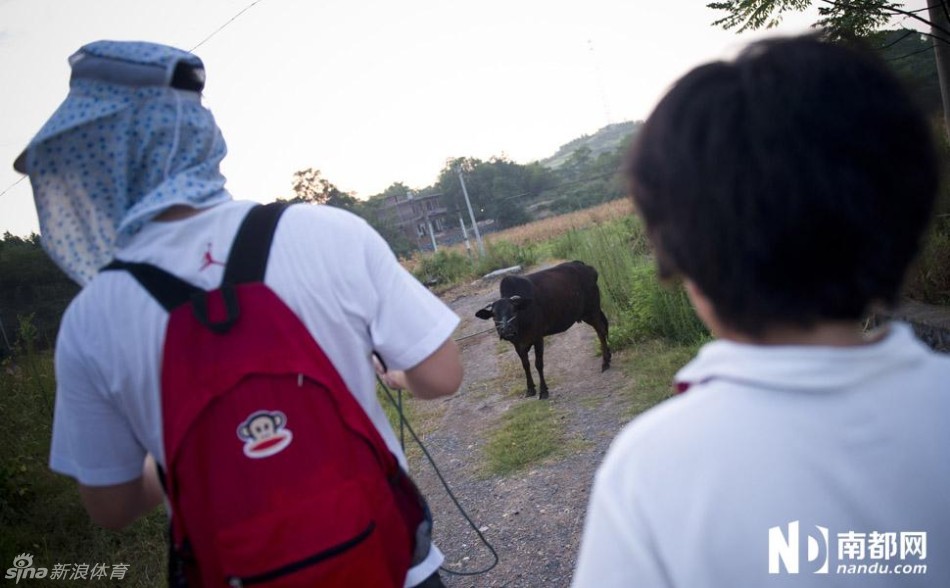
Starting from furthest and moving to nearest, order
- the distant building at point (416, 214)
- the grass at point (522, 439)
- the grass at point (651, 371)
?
1. the distant building at point (416, 214)
2. the grass at point (651, 371)
3. the grass at point (522, 439)

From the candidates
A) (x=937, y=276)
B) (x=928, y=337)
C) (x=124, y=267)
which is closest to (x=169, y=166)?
(x=124, y=267)

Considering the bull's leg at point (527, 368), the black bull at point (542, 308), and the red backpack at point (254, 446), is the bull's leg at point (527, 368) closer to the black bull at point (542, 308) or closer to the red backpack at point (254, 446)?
the black bull at point (542, 308)

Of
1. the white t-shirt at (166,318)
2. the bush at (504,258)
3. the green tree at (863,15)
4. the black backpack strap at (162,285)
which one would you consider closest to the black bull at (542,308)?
the green tree at (863,15)

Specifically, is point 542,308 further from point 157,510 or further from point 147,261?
point 147,261

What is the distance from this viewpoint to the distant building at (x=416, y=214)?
3247cm

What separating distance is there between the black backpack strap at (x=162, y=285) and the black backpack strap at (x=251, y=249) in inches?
3.0

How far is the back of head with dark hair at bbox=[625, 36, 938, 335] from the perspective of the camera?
0.77m

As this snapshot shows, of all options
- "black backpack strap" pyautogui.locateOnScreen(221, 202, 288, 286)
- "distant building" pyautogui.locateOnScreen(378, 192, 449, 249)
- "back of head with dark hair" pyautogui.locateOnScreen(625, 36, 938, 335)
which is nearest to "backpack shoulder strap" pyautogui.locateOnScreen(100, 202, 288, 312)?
"black backpack strap" pyautogui.locateOnScreen(221, 202, 288, 286)

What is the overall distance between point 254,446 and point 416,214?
35.9 metres

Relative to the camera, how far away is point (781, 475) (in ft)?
2.50

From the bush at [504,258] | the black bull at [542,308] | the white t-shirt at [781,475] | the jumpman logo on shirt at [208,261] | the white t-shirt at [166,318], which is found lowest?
the bush at [504,258]

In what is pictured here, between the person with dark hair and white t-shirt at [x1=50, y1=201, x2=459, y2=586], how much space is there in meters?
0.73

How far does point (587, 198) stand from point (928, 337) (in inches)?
1427

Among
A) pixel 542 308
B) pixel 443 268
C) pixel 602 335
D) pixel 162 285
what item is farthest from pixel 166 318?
pixel 443 268
